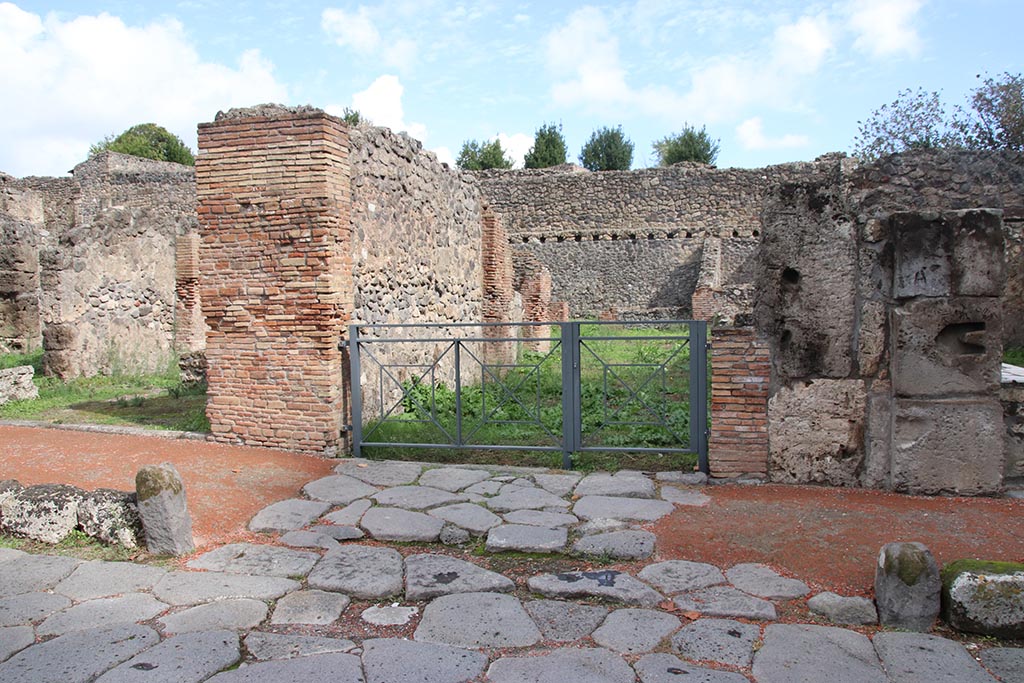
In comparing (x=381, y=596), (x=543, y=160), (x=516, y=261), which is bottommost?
(x=381, y=596)

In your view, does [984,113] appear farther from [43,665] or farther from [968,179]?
[43,665]

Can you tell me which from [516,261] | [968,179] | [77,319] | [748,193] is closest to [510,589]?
[77,319]

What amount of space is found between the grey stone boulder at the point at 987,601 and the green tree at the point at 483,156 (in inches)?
1615

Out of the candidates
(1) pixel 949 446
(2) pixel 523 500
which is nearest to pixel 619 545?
(2) pixel 523 500

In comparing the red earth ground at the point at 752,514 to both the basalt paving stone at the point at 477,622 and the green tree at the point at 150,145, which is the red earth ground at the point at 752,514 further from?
the green tree at the point at 150,145

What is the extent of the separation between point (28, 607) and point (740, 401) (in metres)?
4.33

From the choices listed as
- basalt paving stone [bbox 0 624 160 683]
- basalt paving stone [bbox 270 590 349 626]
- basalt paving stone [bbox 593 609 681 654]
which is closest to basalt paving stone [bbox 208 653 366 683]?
basalt paving stone [bbox 270 590 349 626]

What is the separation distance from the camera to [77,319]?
10953mm

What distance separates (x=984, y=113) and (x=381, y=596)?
20230mm

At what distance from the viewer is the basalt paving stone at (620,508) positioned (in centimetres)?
449

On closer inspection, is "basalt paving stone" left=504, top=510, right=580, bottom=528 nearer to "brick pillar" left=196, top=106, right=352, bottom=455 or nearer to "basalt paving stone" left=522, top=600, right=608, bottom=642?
"basalt paving stone" left=522, top=600, right=608, bottom=642

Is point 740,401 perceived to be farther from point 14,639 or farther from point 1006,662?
point 14,639

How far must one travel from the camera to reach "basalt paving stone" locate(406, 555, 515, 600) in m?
3.54

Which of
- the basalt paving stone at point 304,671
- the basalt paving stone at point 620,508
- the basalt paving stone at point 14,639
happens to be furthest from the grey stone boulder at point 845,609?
the basalt paving stone at point 14,639
